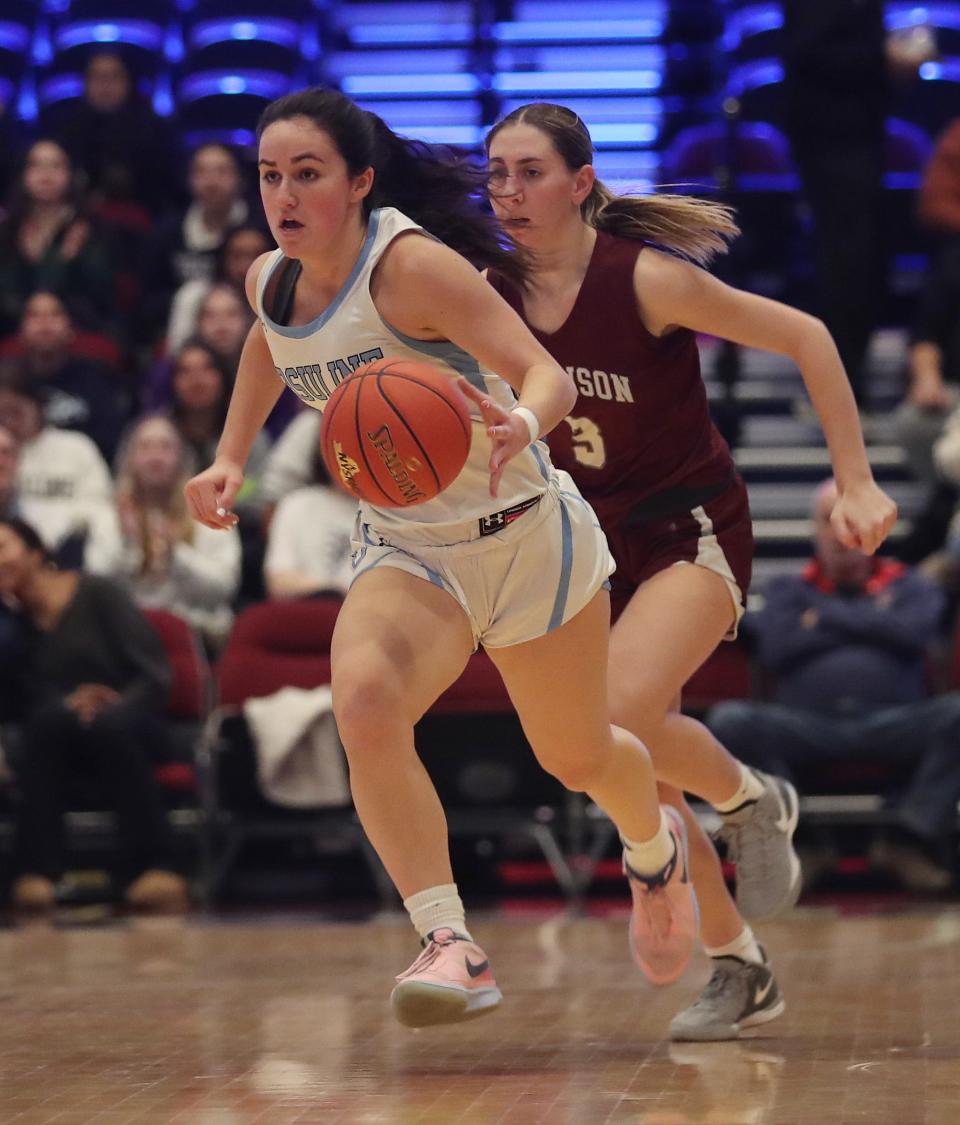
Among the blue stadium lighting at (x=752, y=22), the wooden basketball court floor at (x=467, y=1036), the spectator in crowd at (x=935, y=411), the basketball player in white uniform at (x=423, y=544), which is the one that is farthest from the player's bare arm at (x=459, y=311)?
the blue stadium lighting at (x=752, y=22)

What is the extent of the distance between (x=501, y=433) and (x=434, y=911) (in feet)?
2.97

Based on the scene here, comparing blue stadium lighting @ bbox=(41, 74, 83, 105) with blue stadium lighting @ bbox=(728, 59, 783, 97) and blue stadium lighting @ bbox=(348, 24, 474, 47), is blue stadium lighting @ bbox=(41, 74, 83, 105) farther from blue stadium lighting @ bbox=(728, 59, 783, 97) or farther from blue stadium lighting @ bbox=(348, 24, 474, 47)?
blue stadium lighting @ bbox=(728, 59, 783, 97)

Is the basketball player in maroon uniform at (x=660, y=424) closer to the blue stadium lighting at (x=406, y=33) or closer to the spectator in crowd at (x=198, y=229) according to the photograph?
the spectator in crowd at (x=198, y=229)

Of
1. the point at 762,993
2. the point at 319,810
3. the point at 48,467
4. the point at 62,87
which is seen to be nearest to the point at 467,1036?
the point at 762,993

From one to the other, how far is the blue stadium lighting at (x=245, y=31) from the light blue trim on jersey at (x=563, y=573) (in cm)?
841

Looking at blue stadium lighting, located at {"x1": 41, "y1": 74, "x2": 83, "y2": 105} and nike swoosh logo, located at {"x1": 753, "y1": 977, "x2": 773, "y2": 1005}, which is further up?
blue stadium lighting, located at {"x1": 41, "y1": 74, "x2": 83, "y2": 105}

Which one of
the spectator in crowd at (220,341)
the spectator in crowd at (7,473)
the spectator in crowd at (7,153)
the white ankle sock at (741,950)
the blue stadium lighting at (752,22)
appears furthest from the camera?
the spectator in crowd at (7,153)

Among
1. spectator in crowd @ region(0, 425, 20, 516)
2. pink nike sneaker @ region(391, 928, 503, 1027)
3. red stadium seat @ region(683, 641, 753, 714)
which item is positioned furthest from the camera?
spectator in crowd @ region(0, 425, 20, 516)

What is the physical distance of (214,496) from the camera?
3.48 m

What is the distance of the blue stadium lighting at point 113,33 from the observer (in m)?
11.6

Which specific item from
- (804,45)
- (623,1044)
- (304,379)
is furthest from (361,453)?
(804,45)

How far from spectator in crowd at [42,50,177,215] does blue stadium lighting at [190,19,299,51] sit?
1.00 m

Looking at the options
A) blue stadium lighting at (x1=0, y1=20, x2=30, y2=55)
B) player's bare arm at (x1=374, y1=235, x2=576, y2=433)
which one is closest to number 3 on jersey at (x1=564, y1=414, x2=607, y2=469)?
player's bare arm at (x1=374, y1=235, x2=576, y2=433)

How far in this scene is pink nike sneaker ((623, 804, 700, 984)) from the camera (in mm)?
3809
